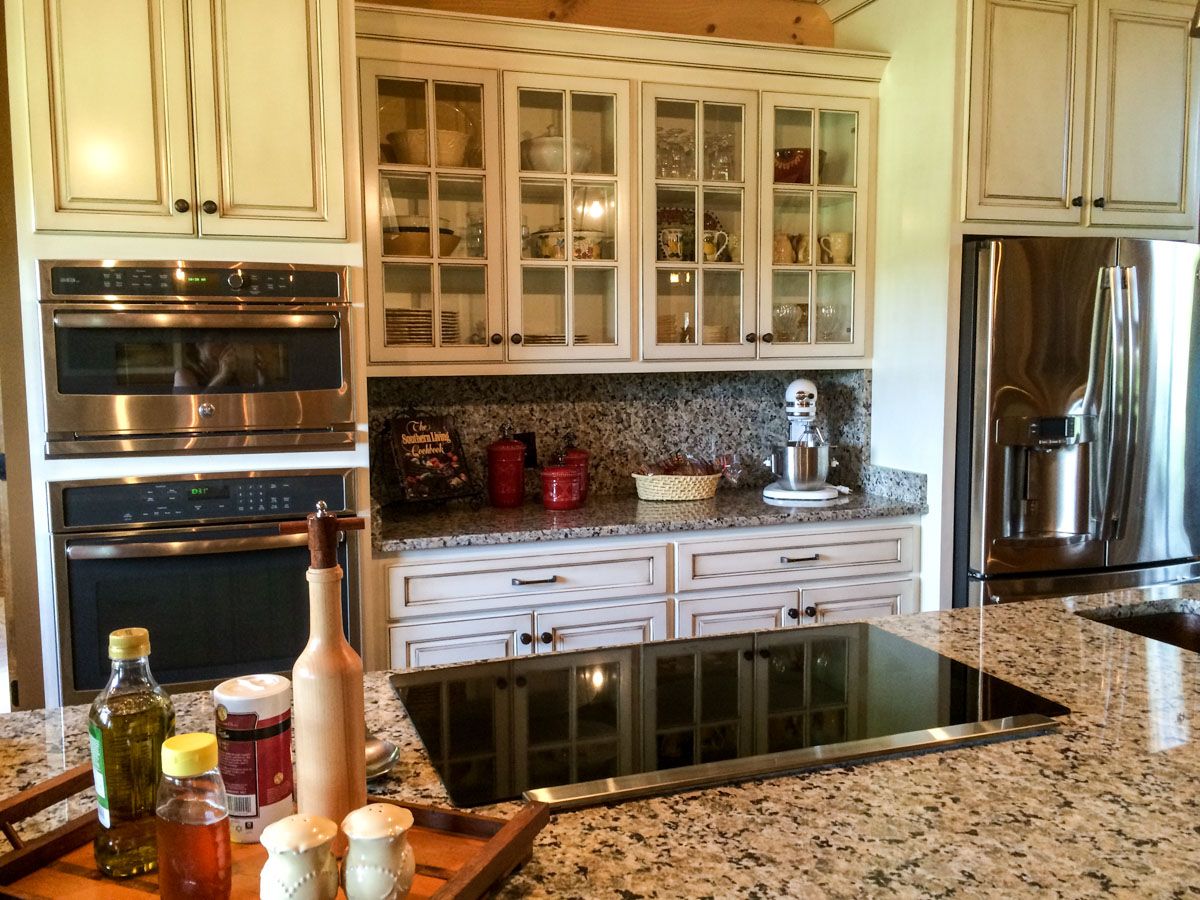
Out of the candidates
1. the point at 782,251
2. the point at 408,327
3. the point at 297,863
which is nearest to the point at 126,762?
the point at 297,863

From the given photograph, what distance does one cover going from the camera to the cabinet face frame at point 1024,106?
2.78 m

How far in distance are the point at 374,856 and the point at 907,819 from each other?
0.53m

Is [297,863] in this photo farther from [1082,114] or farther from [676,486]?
[1082,114]

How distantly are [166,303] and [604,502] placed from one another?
4.81ft

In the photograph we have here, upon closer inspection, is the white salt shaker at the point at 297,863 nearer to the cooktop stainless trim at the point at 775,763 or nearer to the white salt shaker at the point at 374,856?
the white salt shaker at the point at 374,856

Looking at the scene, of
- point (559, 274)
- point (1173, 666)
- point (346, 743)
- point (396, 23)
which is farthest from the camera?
point (559, 274)

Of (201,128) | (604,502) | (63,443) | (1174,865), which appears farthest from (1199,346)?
(63,443)

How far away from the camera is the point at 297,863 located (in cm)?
67

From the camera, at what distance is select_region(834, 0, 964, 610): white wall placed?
2.82 metres

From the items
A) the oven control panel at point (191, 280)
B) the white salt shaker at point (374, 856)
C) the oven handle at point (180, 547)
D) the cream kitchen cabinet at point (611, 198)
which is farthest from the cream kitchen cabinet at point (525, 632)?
the white salt shaker at point (374, 856)

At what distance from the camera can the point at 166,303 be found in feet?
7.10

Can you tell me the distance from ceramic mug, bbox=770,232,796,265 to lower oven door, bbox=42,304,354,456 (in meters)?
1.50

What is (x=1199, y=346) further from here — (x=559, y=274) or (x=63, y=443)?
(x=63, y=443)

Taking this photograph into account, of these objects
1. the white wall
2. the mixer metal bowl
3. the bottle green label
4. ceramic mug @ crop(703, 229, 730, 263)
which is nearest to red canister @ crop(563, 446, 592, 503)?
the mixer metal bowl
